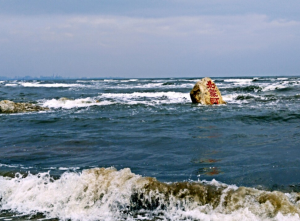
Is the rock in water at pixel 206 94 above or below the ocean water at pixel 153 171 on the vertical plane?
above

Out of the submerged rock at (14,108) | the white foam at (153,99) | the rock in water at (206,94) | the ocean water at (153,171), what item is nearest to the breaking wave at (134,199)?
the ocean water at (153,171)

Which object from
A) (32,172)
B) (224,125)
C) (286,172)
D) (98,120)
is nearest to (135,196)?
(32,172)

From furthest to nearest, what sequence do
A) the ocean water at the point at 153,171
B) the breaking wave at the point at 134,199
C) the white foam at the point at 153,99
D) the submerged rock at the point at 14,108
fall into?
1. the white foam at the point at 153,99
2. the submerged rock at the point at 14,108
3. the ocean water at the point at 153,171
4. the breaking wave at the point at 134,199

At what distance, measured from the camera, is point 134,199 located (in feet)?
13.1

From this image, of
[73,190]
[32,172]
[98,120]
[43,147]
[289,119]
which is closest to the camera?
[73,190]

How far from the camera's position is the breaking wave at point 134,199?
3504 mm

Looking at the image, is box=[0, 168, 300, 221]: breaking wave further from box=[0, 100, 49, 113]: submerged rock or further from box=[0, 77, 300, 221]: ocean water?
box=[0, 100, 49, 113]: submerged rock

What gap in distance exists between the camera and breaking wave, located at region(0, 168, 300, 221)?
11.5 feet

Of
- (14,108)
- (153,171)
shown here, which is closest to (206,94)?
(14,108)

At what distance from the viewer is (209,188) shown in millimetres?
3984

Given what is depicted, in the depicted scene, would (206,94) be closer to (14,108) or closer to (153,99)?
(153,99)

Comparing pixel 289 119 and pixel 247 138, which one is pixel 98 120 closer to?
pixel 247 138

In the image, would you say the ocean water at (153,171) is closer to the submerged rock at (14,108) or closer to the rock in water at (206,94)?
the submerged rock at (14,108)

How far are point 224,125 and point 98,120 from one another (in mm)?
4197
